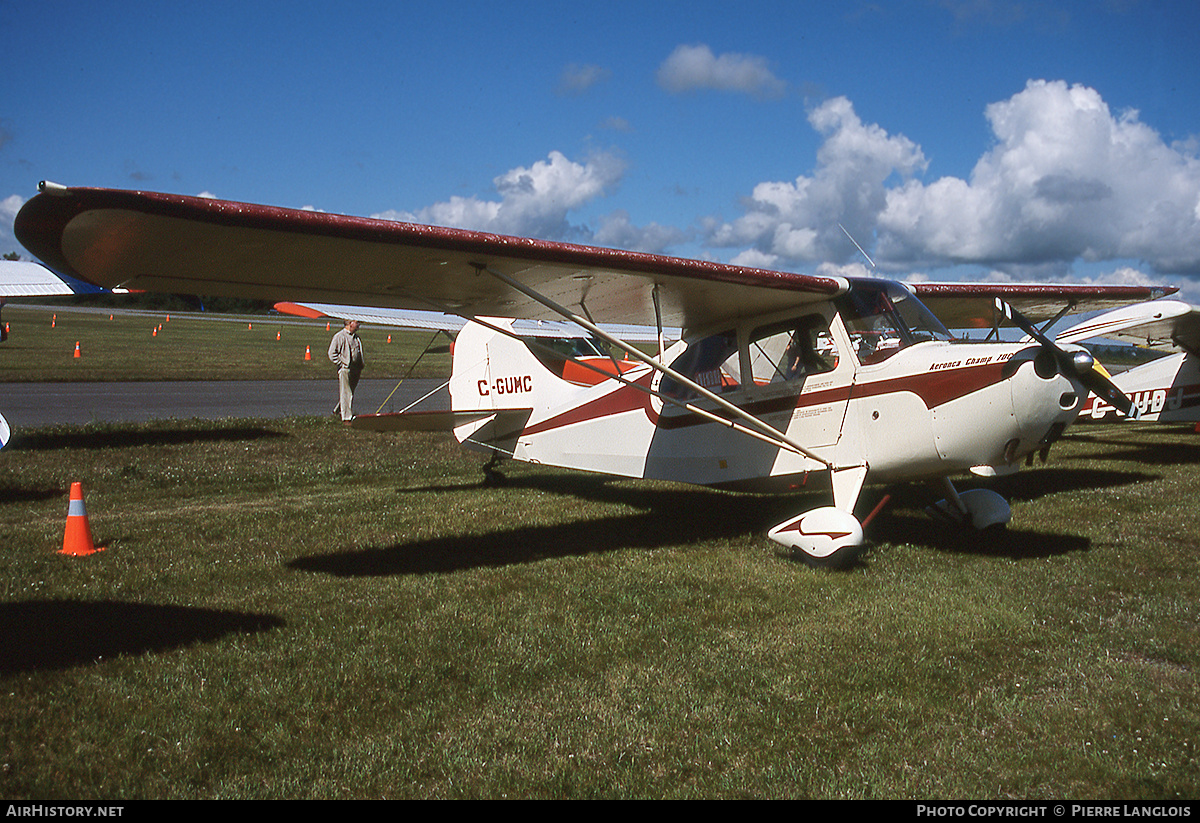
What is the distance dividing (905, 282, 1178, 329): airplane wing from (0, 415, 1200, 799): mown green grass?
2.58 meters

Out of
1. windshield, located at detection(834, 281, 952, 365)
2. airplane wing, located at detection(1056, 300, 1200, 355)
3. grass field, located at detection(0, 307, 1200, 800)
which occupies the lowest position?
grass field, located at detection(0, 307, 1200, 800)

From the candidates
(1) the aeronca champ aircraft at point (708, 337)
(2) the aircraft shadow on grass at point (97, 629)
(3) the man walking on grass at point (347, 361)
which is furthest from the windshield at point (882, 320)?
(3) the man walking on grass at point (347, 361)

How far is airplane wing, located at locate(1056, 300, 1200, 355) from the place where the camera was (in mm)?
11500

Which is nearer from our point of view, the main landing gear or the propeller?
the propeller

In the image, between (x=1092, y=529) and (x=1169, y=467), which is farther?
(x=1169, y=467)

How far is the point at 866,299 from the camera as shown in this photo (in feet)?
21.7

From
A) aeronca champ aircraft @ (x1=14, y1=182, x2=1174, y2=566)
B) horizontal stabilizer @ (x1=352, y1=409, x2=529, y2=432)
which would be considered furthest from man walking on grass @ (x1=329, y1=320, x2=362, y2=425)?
aeronca champ aircraft @ (x1=14, y1=182, x2=1174, y2=566)

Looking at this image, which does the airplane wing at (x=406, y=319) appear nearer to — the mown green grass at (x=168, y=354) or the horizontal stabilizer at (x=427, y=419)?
the mown green grass at (x=168, y=354)

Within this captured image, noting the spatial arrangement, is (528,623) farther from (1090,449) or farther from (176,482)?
(1090,449)

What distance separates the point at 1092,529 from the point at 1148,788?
5046 mm

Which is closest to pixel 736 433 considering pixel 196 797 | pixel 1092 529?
pixel 1092 529

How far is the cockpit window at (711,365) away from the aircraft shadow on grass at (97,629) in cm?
422

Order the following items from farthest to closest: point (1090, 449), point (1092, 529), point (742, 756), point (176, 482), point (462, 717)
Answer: point (1090, 449) → point (176, 482) → point (1092, 529) → point (462, 717) → point (742, 756)

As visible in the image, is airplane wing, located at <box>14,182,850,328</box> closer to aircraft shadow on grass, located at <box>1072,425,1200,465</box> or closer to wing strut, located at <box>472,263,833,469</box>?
wing strut, located at <box>472,263,833,469</box>
